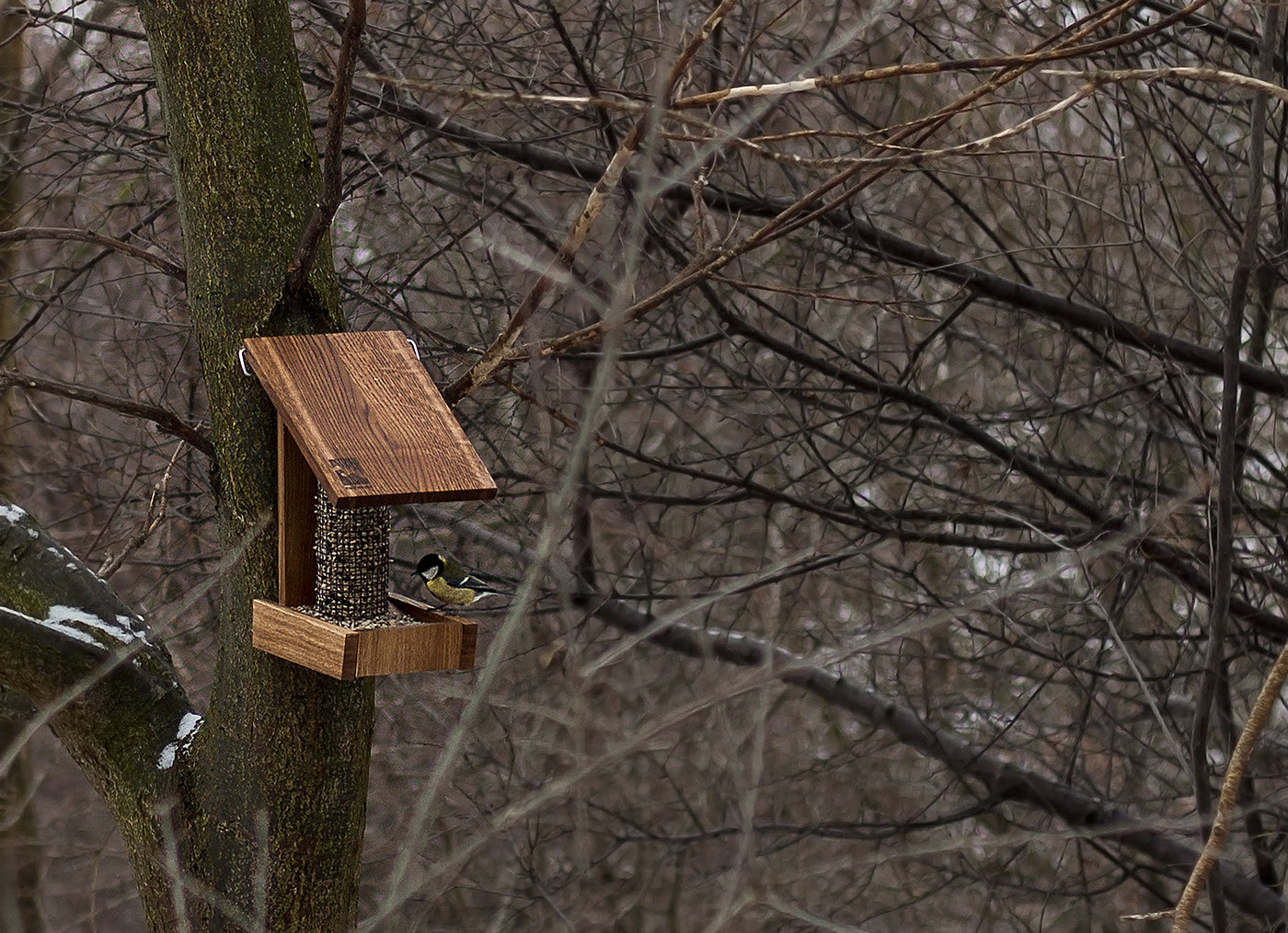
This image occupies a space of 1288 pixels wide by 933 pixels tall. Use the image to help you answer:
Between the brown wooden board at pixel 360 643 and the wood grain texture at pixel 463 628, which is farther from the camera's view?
the wood grain texture at pixel 463 628

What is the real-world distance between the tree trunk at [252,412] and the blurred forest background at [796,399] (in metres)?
0.15

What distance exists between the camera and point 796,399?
4.79 meters

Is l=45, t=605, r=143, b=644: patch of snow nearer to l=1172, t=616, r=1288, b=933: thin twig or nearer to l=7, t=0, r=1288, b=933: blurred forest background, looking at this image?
l=7, t=0, r=1288, b=933: blurred forest background

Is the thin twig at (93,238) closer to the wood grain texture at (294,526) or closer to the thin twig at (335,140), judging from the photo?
the thin twig at (335,140)

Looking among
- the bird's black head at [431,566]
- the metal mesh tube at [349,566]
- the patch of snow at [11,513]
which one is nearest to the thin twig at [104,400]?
the metal mesh tube at [349,566]

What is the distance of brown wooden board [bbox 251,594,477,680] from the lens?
2.61 m

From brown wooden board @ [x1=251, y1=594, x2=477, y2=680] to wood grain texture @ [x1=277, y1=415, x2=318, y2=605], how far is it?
0.19 ft

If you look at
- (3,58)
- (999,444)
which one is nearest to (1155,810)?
(999,444)

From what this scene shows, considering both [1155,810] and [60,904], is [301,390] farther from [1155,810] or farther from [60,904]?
[60,904]

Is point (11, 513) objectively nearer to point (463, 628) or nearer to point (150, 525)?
point (150, 525)

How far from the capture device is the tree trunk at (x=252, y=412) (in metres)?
2.79

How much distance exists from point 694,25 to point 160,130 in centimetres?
179

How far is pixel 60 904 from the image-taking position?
8797 millimetres

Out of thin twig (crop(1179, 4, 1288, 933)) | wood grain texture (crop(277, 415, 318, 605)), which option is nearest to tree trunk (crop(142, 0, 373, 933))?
wood grain texture (crop(277, 415, 318, 605))
